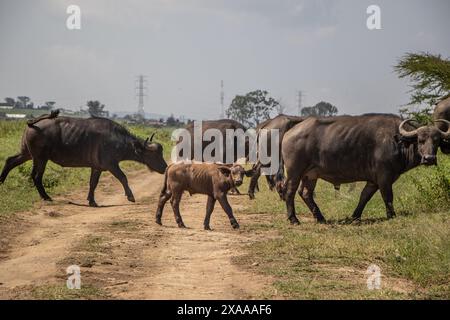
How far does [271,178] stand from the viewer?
2092 cm

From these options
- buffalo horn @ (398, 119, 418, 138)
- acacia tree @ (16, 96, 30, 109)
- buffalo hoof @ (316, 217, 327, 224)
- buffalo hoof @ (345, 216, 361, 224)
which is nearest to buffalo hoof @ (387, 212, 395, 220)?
buffalo hoof @ (345, 216, 361, 224)

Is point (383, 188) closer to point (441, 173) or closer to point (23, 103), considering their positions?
point (441, 173)

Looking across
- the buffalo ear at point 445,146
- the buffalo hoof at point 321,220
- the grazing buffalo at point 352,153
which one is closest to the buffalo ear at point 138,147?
the grazing buffalo at point 352,153

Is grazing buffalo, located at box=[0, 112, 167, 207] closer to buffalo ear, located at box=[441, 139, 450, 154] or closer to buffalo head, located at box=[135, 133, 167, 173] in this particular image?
buffalo head, located at box=[135, 133, 167, 173]

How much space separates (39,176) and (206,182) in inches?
248

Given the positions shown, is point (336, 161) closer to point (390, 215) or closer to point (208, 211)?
point (390, 215)

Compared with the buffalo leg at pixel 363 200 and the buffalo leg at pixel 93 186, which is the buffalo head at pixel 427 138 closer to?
the buffalo leg at pixel 363 200

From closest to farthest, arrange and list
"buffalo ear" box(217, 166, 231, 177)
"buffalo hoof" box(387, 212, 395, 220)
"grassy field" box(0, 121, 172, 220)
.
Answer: "buffalo ear" box(217, 166, 231, 177), "buffalo hoof" box(387, 212, 395, 220), "grassy field" box(0, 121, 172, 220)

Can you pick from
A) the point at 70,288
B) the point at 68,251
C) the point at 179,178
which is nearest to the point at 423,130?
the point at 179,178

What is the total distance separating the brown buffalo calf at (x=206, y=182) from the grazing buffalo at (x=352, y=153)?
162 centimetres

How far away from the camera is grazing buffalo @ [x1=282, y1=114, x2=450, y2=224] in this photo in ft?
45.6

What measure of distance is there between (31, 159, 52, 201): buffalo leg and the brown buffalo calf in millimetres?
4978

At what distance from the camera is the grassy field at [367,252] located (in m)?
8.23
